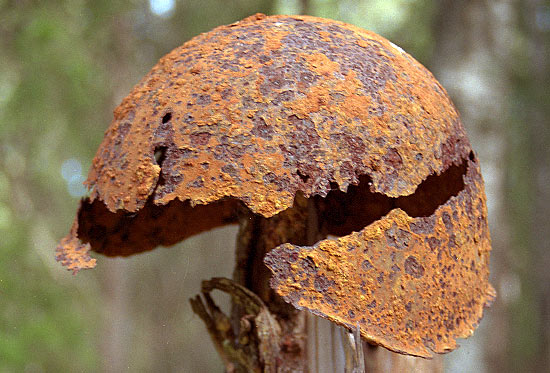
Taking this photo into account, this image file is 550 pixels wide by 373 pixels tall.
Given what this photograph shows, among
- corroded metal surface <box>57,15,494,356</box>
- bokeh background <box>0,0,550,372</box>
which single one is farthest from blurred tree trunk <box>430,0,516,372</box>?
corroded metal surface <box>57,15,494,356</box>

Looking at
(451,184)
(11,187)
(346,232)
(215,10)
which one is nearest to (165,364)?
(11,187)

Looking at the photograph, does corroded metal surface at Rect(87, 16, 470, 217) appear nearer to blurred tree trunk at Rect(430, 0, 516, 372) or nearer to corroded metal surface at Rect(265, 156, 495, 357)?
corroded metal surface at Rect(265, 156, 495, 357)

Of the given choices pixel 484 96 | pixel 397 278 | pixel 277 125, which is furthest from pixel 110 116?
pixel 397 278

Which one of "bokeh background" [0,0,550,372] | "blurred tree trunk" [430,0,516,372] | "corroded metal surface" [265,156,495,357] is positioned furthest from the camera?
"bokeh background" [0,0,550,372]

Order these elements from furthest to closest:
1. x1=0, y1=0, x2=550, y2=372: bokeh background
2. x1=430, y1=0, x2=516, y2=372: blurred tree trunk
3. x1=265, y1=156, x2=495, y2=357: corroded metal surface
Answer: x1=0, y1=0, x2=550, y2=372: bokeh background < x1=430, y1=0, x2=516, y2=372: blurred tree trunk < x1=265, y1=156, x2=495, y2=357: corroded metal surface

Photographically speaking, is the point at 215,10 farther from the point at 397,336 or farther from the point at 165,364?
the point at 165,364

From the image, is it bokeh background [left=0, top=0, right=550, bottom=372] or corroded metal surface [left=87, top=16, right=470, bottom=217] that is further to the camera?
bokeh background [left=0, top=0, right=550, bottom=372]

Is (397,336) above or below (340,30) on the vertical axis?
below
